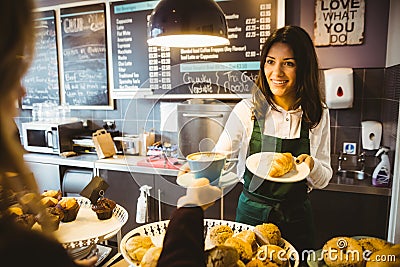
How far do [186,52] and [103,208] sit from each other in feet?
5.06

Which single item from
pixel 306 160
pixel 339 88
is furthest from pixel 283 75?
pixel 339 88

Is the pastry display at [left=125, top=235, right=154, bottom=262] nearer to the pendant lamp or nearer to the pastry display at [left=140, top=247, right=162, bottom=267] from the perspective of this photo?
the pastry display at [left=140, top=247, right=162, bottom=267]

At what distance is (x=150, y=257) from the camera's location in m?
0.73

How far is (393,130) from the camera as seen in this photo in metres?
1.65

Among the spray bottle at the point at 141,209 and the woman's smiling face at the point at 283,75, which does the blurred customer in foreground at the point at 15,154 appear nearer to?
the woman's smiling face at the point at 283,75

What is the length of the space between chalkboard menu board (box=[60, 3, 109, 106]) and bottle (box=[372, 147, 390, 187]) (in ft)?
6.88

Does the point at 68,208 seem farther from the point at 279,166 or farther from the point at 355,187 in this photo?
the point at 355,187

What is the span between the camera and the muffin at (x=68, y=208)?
1.09 meters

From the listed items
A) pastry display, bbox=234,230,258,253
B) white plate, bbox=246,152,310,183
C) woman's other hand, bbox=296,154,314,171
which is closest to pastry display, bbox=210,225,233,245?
pastry display, bbox=234,230,258,253

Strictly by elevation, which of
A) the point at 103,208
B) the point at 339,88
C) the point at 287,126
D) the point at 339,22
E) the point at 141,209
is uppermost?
the point at 339,22

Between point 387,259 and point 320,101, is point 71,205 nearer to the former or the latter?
point 387,259

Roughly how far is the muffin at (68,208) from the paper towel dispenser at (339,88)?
4.81 ft

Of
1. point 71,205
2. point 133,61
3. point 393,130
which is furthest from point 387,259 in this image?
point 133,61

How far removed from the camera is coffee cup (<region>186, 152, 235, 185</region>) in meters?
0.85
